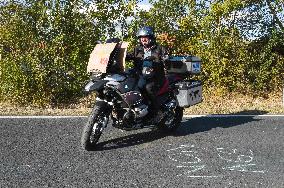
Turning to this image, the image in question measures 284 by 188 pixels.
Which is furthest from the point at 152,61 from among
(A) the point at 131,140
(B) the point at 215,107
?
(B) the point at 215,107

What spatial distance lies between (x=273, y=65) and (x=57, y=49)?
207 inches

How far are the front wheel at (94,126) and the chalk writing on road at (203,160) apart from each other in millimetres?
1040

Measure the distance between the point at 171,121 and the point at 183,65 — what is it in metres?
0.97

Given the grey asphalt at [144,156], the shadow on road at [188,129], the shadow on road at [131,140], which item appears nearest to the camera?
the grey asphalt at [144,156]

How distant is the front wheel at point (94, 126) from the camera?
6.32 meters

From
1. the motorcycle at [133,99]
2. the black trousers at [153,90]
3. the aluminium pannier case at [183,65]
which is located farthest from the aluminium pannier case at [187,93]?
the black trousers at [153,90]

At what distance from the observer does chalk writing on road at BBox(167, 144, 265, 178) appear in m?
5.71

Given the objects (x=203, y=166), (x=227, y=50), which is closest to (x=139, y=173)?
(x=203, y=166)

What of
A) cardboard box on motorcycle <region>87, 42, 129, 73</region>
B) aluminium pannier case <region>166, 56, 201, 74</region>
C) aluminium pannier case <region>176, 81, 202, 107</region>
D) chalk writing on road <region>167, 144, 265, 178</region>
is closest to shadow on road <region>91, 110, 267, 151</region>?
aluminium pannier case <region>176, 81, 202, 107</region>

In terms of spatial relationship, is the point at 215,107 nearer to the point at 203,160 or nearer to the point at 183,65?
the point at 183,65

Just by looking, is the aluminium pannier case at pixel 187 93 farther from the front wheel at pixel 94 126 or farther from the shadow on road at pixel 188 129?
the front wheel at pixel 94 126

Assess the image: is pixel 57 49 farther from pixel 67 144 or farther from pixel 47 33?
pixel 67 144

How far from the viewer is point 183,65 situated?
302 inches

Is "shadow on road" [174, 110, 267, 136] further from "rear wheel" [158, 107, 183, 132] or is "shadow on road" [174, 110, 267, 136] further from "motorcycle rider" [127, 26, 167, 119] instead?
"motorcycle rider" [127, 26, 167, 119]
